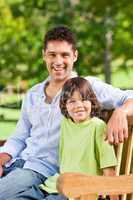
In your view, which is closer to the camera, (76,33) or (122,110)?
(122,110)

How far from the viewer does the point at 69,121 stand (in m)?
3.13

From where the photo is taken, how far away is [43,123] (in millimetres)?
3369

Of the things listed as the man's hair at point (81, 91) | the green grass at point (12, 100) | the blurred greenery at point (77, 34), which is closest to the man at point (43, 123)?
the man's hair at point (81, 91)

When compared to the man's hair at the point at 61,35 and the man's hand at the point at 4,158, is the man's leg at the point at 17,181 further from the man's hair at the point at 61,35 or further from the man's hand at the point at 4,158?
the man's hair at the point at 61,35

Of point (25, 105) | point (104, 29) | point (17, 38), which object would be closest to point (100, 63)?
point (104, 29)

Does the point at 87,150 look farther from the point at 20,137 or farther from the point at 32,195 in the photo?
the point at 20,137

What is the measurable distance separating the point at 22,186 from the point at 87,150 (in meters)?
0.40

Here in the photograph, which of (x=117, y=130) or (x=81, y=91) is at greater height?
(x=81, y=91)

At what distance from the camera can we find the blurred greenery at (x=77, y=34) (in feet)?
78.2

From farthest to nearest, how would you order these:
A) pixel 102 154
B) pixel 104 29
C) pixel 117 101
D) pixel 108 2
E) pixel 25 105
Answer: pixel 104 29
pixel 108 2
pixel 25 105
pixel 117 101
pixel 102 154

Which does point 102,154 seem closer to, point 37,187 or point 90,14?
point 37,187

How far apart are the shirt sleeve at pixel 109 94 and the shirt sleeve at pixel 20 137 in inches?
18.7

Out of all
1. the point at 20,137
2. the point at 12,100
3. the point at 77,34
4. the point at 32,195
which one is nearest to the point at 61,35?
the point at 20,137

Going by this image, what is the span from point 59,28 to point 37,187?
0.86 meters
